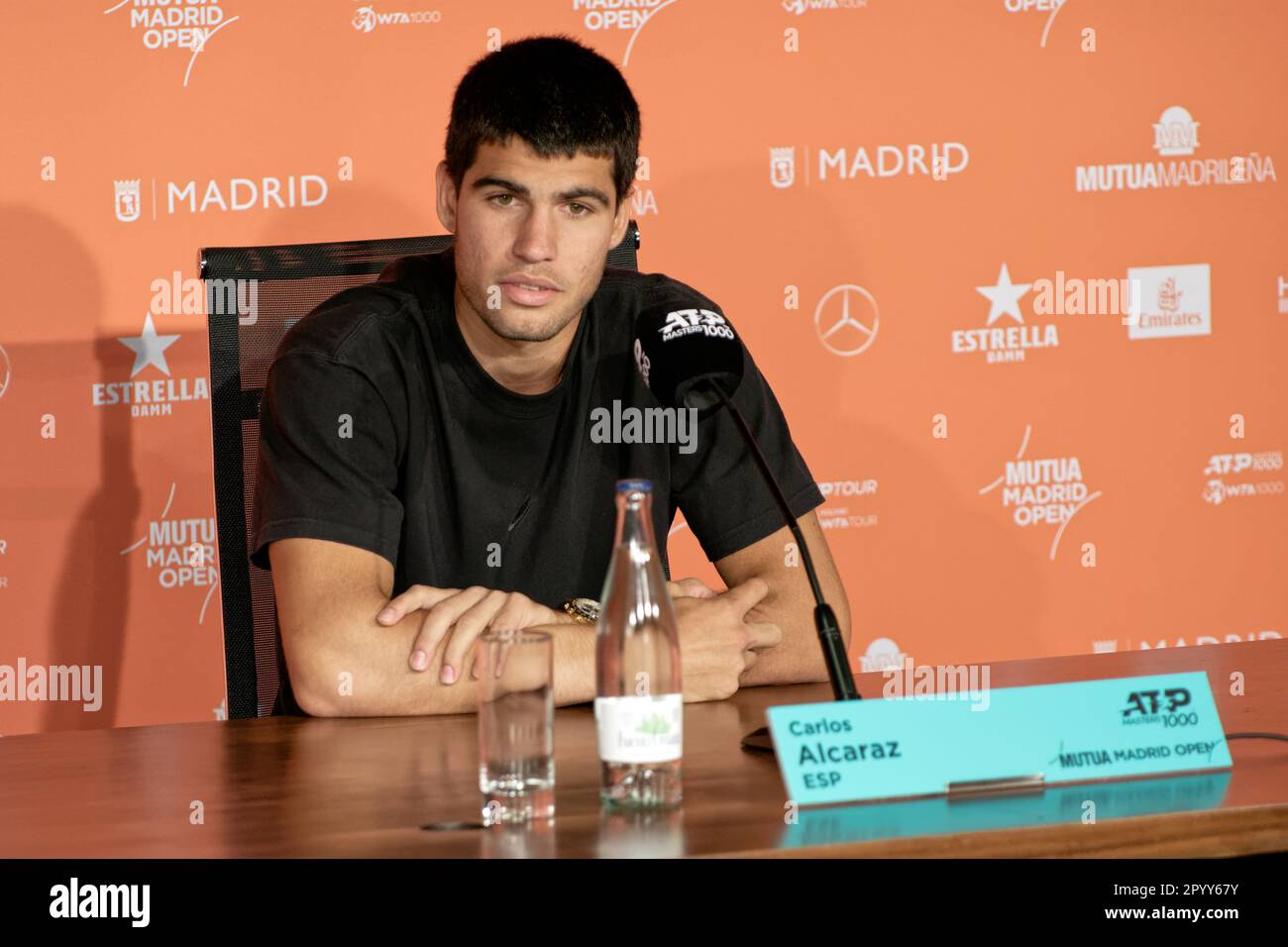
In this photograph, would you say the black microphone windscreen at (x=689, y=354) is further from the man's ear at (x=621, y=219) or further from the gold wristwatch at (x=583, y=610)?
the man's ear at (x=621, y=219)

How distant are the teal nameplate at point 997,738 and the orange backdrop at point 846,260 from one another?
2074 mm

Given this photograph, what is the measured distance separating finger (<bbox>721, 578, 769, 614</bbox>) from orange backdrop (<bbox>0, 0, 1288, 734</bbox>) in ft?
4.87

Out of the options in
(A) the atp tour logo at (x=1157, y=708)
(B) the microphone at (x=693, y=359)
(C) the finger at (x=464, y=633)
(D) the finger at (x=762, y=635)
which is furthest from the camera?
(D) the finger at (x=762, y=635)

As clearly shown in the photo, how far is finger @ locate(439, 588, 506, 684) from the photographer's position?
1436 millimetres

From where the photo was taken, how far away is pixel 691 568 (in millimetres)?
3131

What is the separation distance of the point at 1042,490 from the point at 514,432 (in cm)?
175

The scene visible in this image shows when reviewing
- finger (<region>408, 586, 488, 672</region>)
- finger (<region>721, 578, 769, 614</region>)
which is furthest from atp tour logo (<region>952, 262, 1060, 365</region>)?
finger (<region>408, 586, 488, 672</region>)

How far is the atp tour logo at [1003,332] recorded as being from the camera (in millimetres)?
3213

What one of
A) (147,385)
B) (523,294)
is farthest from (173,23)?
(523,294)

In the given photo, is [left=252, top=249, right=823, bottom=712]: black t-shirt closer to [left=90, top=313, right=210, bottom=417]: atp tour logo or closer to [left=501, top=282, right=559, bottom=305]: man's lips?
[left=501, top=282, right=559, bottom=305]: man's lips

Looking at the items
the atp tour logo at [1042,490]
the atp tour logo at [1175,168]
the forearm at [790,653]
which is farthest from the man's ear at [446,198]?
the atp tour logo at [1175,168]

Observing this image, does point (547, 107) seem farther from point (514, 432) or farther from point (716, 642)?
point (716, 642)

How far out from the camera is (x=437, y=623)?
1.46 meters

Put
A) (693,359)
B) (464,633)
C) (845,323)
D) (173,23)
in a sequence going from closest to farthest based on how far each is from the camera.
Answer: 1. (693,359)
2. (464,633)
3. (173,23)
4. (845,323)
